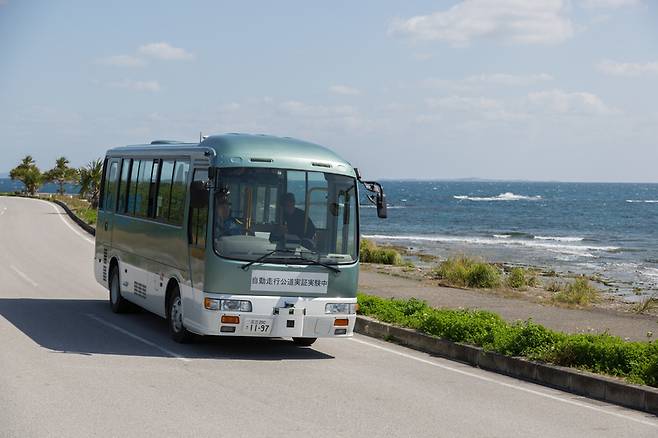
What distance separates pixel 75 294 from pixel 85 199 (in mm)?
60504

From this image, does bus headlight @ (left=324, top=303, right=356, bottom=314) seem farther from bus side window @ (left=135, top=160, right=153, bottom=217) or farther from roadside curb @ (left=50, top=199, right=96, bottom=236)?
roadside curb @ (left=50, top=199, right=96, bottom=236)

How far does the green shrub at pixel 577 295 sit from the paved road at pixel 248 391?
845 centimetres

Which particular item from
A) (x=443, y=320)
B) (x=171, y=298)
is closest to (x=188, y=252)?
(x=171, y=298)

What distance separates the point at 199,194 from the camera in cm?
1260

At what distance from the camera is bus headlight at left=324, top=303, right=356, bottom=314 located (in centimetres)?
1293

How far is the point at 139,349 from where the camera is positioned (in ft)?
42.7

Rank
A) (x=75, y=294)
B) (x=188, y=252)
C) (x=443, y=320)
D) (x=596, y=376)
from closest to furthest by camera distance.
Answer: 1. (x=596, y=376)
2. (x=188, y=252)
3. (x=443, y=320)
4. (x=75, y=294)

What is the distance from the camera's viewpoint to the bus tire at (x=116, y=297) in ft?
54.6

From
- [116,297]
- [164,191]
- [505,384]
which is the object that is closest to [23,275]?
[116,297]

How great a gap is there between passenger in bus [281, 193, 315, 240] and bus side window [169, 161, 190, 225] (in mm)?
1577

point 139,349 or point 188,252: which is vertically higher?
point 188,252

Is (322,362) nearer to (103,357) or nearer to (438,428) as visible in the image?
(103,357)

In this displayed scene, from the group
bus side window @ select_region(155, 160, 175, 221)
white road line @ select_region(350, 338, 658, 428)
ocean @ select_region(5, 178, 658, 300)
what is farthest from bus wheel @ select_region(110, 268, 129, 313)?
ocean @ select_region(5, 178, 658, 300)

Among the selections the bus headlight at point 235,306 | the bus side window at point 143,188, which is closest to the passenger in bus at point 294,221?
the bus headlight at point 235,306
